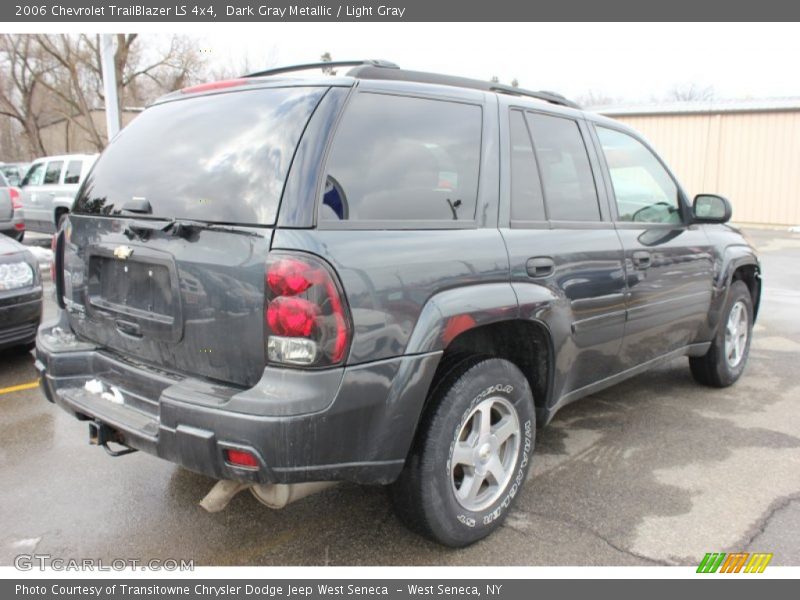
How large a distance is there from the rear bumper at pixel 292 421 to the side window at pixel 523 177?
98cm

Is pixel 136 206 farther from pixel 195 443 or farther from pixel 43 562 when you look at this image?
pixel 43 562

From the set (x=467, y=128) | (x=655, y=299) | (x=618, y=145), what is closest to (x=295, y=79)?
(x=467, y=128)

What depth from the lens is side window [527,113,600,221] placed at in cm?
326

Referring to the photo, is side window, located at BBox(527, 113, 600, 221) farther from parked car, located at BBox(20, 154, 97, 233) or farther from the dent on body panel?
parked car, located at BBox(20, 154, 97, 233)

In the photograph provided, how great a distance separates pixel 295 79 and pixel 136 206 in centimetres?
83

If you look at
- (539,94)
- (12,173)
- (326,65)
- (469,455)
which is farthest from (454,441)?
(12,173)

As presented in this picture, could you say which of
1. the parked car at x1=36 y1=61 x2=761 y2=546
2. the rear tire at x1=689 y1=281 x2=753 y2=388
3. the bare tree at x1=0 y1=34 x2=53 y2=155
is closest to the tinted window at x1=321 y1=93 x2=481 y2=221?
the parked car at x1=36 y1=61 x2=761 y2=546

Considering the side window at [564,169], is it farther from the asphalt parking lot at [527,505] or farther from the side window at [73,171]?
the side window at [73,171]

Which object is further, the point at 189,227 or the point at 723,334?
the point at 723,334

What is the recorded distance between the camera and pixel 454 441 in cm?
262

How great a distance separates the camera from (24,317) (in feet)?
16.9

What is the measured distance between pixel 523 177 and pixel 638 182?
4.24 feet

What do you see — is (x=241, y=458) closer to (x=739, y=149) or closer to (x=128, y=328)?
(x=128, y=328)

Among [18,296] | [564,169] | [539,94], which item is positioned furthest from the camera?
[18,296]
